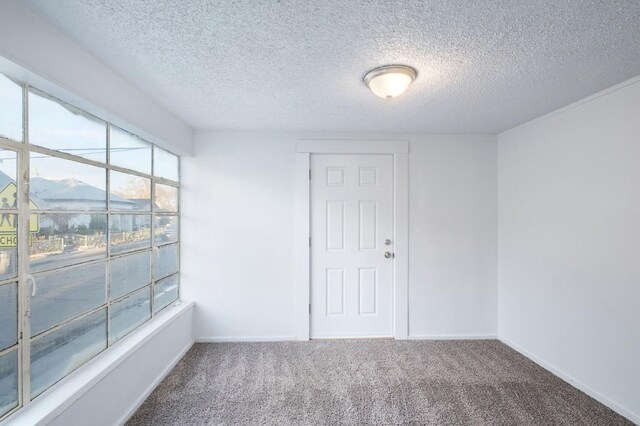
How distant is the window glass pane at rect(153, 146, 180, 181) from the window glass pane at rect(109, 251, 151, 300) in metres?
0.77

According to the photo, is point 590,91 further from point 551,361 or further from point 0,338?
point 0,338

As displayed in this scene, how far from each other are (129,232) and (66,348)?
2.85 ft

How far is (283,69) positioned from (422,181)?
206 centimetres

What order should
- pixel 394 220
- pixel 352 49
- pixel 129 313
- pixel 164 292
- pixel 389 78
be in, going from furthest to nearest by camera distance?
1. pixel 394 220
2. pixel 164 292
3. pixel 129 313
4. pixel 389 78
5. pixel 352 49

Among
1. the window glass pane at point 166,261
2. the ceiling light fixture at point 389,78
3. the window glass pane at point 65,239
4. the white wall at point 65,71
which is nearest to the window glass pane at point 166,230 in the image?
the window glass pane at point 166,261

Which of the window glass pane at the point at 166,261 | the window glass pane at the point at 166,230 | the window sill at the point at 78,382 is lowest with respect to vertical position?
the window sill at the point at 78,382

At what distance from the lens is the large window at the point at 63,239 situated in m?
1.36

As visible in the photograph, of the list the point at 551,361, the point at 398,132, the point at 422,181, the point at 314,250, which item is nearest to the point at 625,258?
the point at 551,361

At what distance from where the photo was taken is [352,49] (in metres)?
1.59

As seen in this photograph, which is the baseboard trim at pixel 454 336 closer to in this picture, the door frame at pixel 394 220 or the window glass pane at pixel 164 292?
the door frame at pixel 394 220

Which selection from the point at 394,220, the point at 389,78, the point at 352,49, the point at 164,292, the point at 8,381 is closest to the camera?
the point at 8,381

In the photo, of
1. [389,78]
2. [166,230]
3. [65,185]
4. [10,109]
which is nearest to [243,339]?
[166,230]

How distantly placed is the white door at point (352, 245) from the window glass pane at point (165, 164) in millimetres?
1437

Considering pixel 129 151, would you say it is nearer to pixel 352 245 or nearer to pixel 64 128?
pixel 64 128
